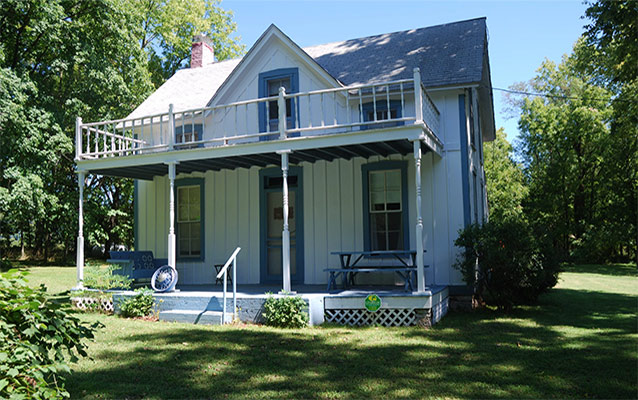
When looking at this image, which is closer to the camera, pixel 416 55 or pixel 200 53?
pixel 416 55

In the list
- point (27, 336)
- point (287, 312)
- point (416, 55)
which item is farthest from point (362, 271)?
point (27, 336)

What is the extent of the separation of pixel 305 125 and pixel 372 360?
6.87 meters

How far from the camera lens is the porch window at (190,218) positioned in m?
13.3

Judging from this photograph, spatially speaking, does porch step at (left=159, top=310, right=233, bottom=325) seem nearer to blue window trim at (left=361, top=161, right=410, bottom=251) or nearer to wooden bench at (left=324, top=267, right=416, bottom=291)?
wooden bench at (left=324, top=267, right=416, bottom=291)

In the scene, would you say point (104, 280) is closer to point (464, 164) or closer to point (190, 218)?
point (190, 218)

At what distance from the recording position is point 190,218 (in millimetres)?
13414

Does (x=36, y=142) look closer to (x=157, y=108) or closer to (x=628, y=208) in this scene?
(x=157, y=108)

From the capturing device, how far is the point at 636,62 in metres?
12.2

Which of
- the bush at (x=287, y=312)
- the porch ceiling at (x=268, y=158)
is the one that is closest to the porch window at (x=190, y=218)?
the porch ceiling at (x=268, y=158)

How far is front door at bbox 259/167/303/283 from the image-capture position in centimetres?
1209

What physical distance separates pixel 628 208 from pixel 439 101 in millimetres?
20974

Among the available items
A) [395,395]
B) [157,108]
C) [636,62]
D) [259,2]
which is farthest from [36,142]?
[636,62]

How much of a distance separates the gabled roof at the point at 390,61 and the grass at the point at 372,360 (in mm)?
5506

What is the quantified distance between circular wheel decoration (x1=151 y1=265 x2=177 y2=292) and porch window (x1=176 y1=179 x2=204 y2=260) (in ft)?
8.53
